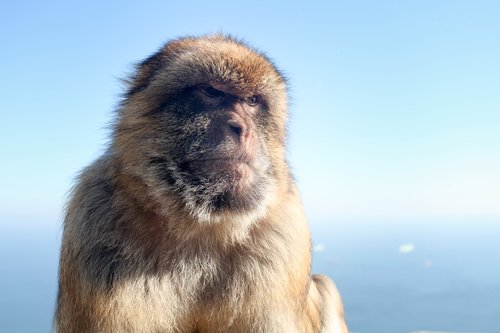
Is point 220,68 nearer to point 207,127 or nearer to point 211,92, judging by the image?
point 211,92

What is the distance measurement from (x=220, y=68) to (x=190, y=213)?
654 mm

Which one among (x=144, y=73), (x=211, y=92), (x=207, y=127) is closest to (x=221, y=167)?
(x=207, y=127)

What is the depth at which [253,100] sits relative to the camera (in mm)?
2271

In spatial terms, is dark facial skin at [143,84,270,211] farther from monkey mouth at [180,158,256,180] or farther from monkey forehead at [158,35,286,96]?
monkey forehead at [158,35,286,96]

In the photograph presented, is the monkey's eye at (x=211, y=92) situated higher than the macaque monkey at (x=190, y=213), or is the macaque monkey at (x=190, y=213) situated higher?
the monkey's eye at (x=211, y=92)

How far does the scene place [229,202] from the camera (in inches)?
78.4

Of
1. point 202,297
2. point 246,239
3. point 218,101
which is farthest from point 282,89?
point 202,297

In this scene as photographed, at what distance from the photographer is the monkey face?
1958mm

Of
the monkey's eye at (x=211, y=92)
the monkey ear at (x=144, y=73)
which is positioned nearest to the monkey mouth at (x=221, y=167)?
the monkey's eye at (x=211, y=92)

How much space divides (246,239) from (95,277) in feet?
2.19

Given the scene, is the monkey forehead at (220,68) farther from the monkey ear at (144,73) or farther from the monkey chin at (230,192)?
the monkey chin at (230,192)

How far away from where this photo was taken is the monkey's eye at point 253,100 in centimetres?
224

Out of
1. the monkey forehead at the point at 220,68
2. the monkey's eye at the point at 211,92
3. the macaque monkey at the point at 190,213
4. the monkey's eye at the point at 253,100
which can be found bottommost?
the macaque monkey at the point at 190,213

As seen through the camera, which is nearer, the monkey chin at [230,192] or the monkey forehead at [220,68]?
the monkey chin at [230,192]
